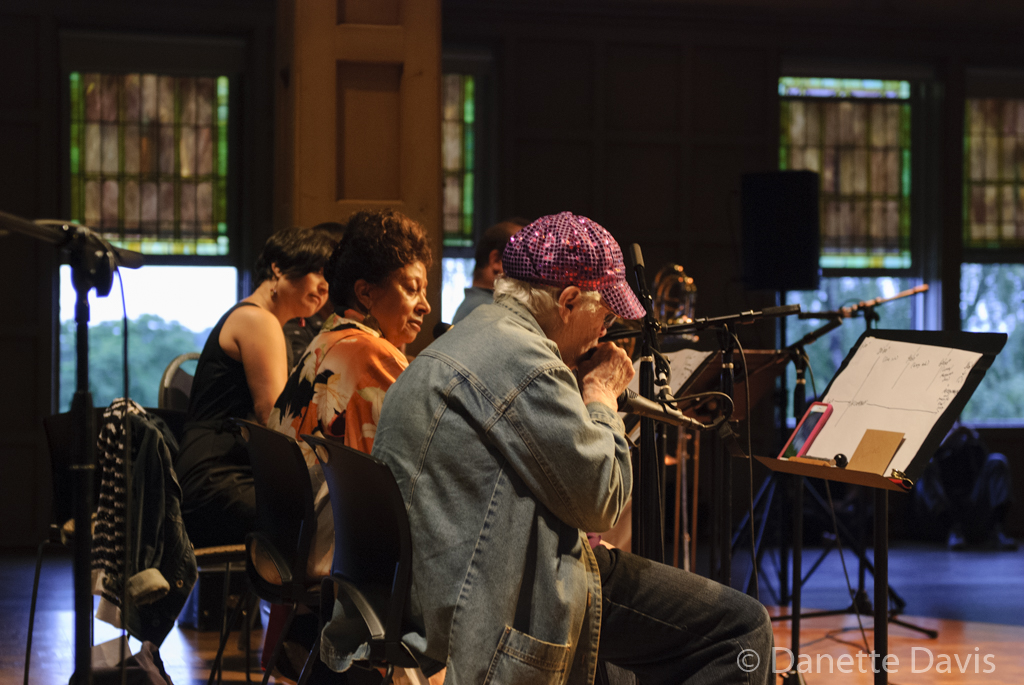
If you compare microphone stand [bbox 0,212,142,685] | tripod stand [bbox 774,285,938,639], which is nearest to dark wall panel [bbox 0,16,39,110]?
tripod stand [bbox 774,285,938,639]

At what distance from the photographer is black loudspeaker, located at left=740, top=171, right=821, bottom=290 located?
5160 mm

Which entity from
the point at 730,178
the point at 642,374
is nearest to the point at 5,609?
the point at 642,374

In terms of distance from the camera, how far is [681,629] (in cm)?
188

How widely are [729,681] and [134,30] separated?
17.5 feet

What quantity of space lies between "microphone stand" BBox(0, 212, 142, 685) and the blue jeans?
2.98 ft

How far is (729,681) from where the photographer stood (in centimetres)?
184

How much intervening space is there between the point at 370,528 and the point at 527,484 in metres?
0.33

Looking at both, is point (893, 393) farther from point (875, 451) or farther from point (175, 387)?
point (175, 387)

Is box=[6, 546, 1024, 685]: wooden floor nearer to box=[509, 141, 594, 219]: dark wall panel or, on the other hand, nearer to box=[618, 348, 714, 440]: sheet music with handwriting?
A: box=[618, 348, 714, 440]: sheet music with handwriting

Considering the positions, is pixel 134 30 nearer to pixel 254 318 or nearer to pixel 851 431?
pixel 254 318

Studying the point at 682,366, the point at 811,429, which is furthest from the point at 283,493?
the point at 682,366

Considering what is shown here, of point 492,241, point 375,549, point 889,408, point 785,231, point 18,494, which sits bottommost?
point 18,494

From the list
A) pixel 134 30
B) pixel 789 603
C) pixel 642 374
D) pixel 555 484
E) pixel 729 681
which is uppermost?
pixel 134 30

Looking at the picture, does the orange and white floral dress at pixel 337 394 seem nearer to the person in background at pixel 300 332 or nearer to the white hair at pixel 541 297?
the white hair at pixel 541 297
